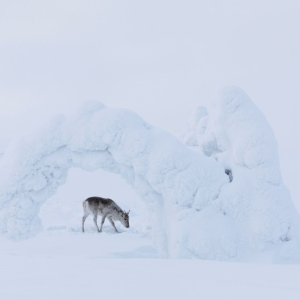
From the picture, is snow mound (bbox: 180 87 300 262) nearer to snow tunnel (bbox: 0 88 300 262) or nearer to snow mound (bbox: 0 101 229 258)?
snow tunnel (bbox: 0 88 300 262)

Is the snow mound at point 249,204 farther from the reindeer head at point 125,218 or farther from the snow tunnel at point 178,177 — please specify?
the reindeer head at point 125,218

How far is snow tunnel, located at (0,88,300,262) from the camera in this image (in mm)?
5508

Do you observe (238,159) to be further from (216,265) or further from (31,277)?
(31,277)

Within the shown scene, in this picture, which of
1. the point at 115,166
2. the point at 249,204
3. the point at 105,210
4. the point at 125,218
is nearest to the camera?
the point at 249,204

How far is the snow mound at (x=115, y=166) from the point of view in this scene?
570 centimetres

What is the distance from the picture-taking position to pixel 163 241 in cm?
614

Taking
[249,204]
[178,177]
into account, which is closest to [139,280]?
[178,177]

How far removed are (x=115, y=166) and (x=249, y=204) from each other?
2583 millimetres

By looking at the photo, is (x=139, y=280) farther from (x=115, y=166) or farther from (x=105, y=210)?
(x=105, y=210)

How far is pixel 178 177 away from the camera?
18.7 ft

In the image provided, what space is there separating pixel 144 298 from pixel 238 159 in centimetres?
399

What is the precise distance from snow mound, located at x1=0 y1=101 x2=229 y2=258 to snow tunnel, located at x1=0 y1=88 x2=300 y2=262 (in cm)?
2

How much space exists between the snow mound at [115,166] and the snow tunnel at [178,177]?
0.02 m

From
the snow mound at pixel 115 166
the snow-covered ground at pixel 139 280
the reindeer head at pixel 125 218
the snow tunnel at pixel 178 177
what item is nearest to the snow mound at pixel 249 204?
the snow tunnel at pixel 178 177
